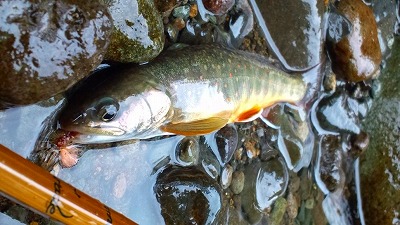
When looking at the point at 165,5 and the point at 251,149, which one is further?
the point at 251,149

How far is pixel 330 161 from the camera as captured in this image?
4.86 meters

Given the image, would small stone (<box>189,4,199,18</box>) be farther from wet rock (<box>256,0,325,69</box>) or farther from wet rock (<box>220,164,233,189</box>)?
wet rock (<box>220,164,233,189</box>)

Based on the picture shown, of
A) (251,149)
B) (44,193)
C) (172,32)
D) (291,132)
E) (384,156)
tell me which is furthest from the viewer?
(384,156)

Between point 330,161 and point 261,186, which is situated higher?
point 261,186

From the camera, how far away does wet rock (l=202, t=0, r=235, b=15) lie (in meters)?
3.88

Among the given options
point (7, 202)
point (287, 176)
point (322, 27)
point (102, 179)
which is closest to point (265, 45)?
point (322, 27)

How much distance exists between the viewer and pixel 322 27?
4.46 metres

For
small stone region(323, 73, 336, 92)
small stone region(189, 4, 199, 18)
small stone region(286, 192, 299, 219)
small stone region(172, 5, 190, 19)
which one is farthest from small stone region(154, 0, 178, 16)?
small stone region(286, 192, 299, 219)

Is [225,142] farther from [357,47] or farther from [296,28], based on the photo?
[357,47]

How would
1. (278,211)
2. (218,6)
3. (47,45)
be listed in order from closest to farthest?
1. (47,45)
2. (218,6)
3. (278,211)

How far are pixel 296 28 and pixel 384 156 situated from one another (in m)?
1.56

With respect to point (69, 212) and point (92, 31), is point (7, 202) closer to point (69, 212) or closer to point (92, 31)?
point (69, 212)

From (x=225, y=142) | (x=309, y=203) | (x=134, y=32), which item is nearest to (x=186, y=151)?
(x=225, y=142)

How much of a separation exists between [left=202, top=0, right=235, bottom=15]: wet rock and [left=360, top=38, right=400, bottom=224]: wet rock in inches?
76.4
